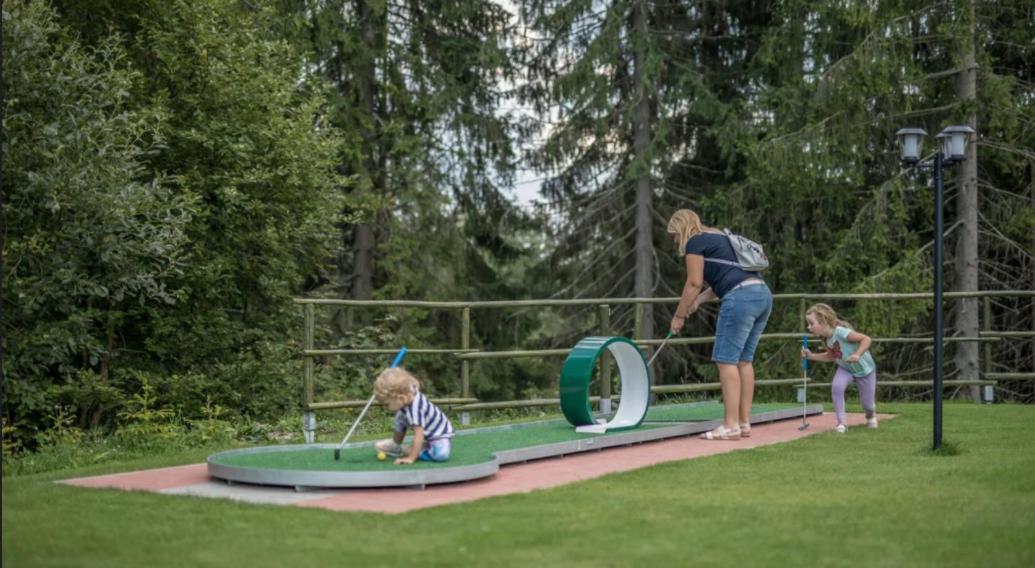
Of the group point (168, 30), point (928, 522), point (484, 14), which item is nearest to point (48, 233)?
point (168, 30)

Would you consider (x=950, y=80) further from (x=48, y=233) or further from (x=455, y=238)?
(x=48, y=233)

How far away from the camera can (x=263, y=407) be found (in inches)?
493

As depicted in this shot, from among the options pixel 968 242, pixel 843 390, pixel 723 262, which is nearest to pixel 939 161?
pixel 723 262

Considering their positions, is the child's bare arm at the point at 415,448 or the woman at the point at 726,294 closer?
the child's bare arm at the point at 415,448

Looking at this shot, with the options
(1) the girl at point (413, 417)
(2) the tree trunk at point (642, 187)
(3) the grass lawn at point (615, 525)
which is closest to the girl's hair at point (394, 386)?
(1) the girl at point (413, 417)

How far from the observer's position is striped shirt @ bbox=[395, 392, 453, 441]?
6.71 metres

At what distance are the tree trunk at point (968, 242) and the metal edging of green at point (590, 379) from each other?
856 centimetres

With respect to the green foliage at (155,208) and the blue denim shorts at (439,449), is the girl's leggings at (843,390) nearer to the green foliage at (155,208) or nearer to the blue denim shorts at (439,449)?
the blue denim shorts at (439,449)

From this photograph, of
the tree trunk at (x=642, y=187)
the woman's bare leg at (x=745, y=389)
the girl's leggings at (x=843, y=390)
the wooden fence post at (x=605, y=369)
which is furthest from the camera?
the tree trunk at (x=642, y=187)

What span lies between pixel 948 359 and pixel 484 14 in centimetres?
1040

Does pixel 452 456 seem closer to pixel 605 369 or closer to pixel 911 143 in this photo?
pixel 605 369

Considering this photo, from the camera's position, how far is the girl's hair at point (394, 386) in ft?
21.6

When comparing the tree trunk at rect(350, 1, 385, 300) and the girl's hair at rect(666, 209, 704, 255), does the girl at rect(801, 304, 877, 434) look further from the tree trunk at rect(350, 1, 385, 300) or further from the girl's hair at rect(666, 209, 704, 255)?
the tree trunk at rect(350, 1, 385, 300)

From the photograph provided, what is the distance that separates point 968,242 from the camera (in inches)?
656
